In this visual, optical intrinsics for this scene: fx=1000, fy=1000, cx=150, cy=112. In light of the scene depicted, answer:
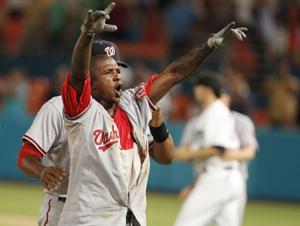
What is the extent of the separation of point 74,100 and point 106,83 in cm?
35

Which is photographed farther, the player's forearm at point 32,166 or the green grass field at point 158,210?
the green grass field at point 158,210

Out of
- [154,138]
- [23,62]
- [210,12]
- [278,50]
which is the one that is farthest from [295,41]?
[154,138]

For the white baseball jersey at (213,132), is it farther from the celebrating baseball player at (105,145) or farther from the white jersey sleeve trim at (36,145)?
the celebrating baseball player at (105,145)

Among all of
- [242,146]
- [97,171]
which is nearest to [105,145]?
[97,171]

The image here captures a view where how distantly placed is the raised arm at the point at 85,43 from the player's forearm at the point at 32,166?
1.02 meters

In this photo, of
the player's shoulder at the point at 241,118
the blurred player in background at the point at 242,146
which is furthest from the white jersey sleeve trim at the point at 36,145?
the player's shoulder at the point at 241,118

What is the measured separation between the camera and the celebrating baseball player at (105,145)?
566 centimetres

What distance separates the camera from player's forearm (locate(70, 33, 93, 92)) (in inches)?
211

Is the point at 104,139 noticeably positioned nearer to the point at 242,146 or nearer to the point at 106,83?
the point at 106,83

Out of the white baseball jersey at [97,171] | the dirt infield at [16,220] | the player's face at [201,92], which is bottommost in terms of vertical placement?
the dirt infield at [16,220]

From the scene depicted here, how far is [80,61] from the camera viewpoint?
17.8 feet

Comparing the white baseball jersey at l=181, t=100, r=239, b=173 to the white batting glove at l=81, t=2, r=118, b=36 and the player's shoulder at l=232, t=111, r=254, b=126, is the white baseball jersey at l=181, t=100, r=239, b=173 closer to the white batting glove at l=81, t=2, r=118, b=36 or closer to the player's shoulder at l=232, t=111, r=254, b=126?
the player's shoulder at l=232, t=111, r=254, b=126

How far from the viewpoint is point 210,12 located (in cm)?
1964

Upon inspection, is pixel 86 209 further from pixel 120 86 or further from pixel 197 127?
pixel 197 127
